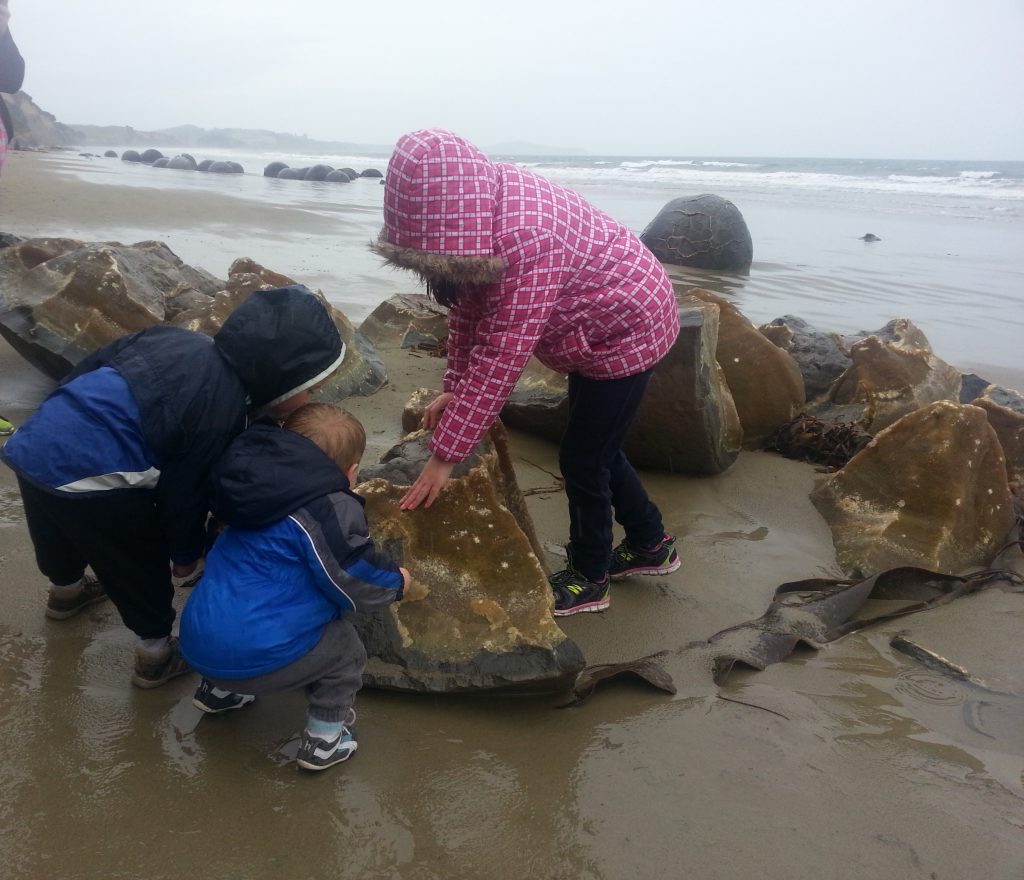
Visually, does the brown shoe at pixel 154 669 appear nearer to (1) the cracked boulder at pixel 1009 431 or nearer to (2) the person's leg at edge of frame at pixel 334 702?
(2) the person's leg at edge of frame at pixel 334 702

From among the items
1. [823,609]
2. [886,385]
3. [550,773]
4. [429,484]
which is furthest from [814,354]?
[550,773]

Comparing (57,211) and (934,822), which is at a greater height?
(57,211)

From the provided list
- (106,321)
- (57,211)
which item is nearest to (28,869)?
(106,321)

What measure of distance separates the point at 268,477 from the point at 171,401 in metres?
0.38

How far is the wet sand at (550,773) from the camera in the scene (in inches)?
63.2

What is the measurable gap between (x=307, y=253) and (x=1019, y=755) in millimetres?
9224

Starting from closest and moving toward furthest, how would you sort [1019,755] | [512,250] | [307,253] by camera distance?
[1019,755], [512,250], [307,253]

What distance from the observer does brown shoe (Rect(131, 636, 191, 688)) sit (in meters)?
2.08

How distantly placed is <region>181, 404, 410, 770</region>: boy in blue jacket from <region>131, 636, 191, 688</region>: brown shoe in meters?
0.27

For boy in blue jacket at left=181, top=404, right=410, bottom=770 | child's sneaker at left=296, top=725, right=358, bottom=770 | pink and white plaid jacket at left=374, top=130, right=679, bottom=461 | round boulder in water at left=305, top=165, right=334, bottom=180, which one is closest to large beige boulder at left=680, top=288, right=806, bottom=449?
pink and white plaid jacket at left=374, top=130, right=679, bottom=461

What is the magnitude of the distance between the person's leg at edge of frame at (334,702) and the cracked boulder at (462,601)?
198 mm

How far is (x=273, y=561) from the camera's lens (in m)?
1.82

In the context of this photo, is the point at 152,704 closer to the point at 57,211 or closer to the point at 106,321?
the point at 106,321

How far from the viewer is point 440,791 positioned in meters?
1.78
